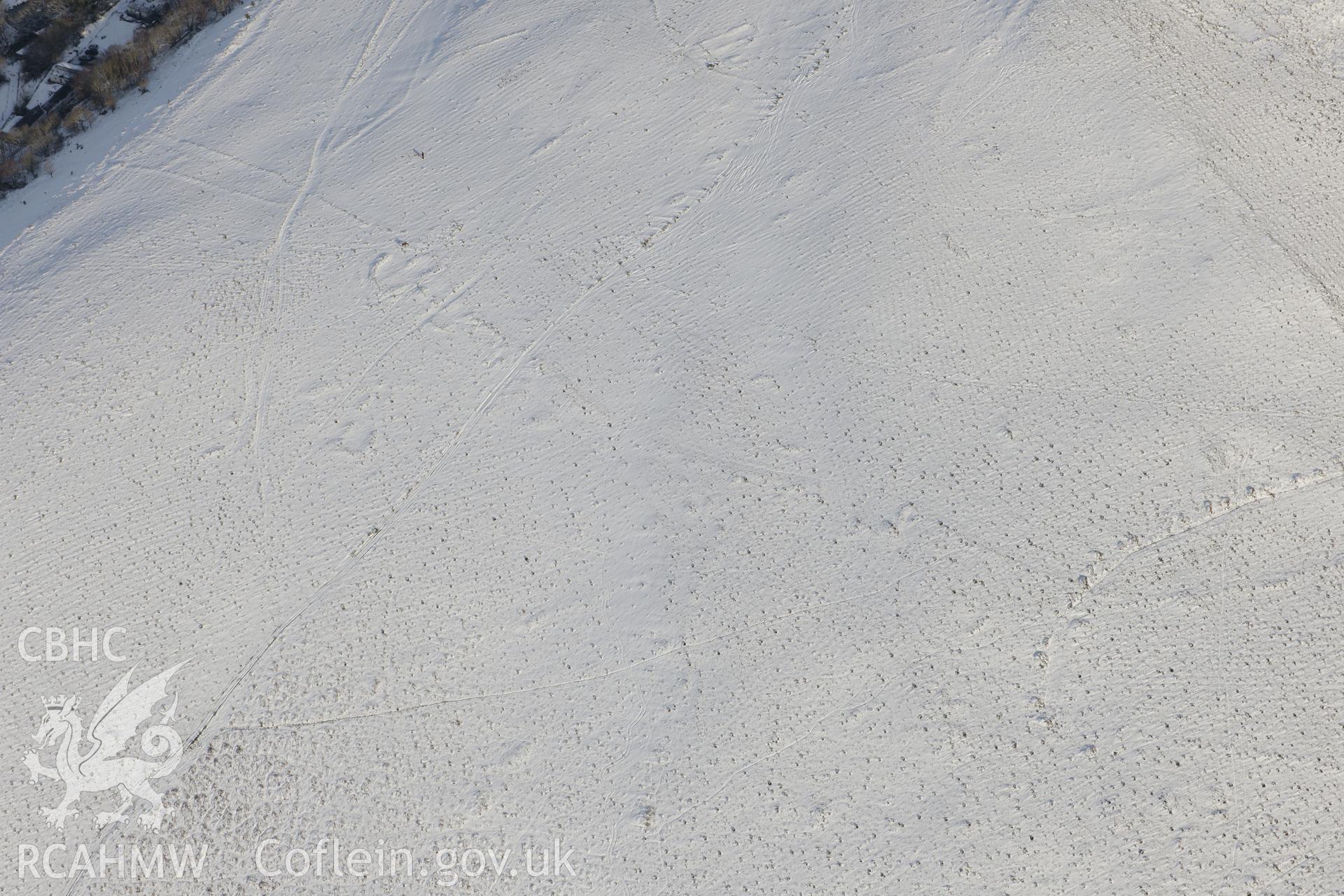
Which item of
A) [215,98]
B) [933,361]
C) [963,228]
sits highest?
[215,98]

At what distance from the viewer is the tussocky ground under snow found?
1811 cm

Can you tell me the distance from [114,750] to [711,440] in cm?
1490

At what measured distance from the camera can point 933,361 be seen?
20875mm

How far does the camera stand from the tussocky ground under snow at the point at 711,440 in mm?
18109

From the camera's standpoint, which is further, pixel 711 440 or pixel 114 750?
pixel 711 440

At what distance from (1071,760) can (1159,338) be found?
32.2ft

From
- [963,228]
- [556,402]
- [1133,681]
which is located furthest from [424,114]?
[1133,681]

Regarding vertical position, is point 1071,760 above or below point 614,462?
below

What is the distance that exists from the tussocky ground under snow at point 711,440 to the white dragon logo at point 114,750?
0.37 meters

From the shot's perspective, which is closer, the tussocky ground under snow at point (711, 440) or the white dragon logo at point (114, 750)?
the tussocky ground under snow at point (711, 440)

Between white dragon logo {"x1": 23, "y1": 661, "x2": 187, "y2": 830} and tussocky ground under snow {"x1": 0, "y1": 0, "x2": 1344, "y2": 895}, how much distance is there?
0.37 metres

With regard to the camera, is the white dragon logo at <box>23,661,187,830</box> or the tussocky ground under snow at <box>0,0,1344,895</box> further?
the white dragon logo at <box>23,661,187,830</box>

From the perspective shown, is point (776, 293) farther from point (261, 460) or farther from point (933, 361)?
point (261, 460)

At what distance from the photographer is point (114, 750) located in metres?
19.3
